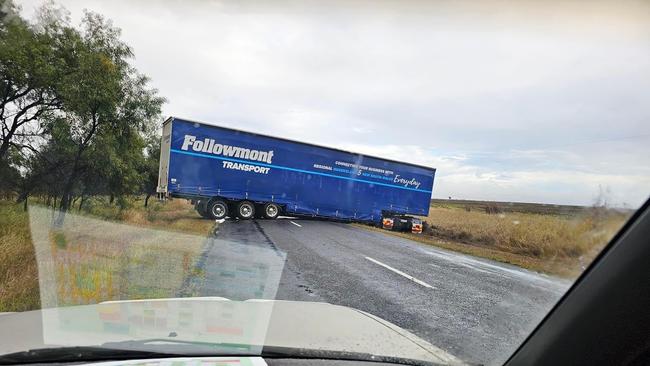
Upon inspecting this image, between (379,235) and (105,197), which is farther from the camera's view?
(105,197)

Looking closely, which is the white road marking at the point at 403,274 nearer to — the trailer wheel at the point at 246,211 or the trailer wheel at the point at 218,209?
the trailer wheel at the point at 246,211

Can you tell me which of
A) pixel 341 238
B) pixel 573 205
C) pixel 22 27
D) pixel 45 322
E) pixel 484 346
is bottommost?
pixel 45 322

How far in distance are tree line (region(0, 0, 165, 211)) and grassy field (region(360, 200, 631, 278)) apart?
129 inches

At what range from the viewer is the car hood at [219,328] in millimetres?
2551

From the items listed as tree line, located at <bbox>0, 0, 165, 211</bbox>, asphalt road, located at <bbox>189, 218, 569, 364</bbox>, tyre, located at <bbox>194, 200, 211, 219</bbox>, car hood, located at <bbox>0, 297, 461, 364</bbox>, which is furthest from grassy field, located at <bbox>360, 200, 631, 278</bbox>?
tree line, located at <bbox>0, 0, 165, 211</bbox>

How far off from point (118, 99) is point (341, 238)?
3.16 m

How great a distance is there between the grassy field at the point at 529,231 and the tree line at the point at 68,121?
10.8 ft

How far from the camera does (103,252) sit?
17.4 ft

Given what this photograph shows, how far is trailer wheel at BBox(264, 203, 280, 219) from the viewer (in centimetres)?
530

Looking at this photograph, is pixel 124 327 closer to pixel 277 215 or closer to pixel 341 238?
pixel 341 238

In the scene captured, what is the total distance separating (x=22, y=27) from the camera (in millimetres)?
4789

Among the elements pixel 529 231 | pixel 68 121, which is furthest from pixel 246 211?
pixel 529 231

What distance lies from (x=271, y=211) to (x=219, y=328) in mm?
2639

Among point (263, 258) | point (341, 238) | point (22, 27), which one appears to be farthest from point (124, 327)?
point (22, 27)
